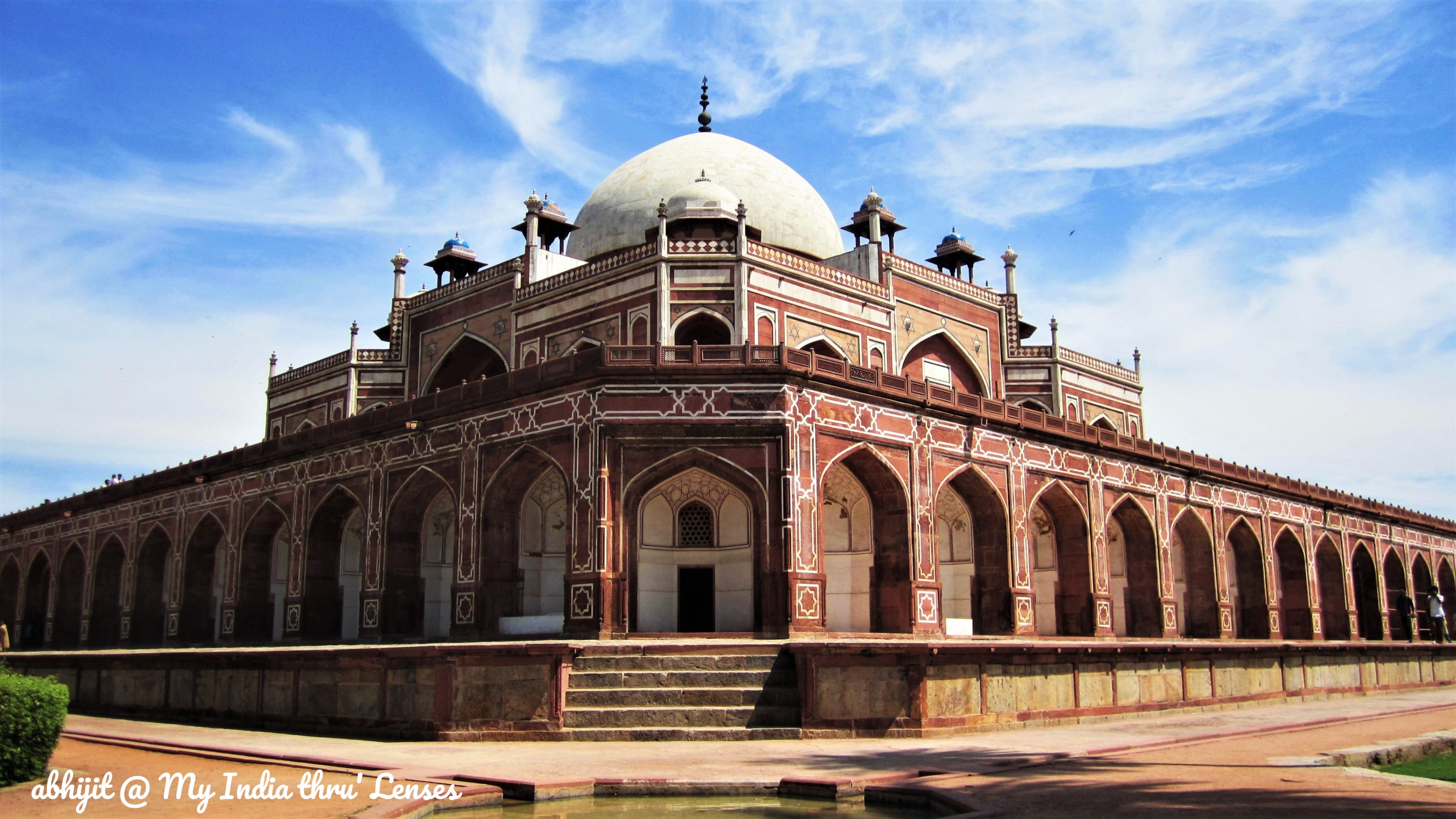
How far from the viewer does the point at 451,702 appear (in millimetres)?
12945

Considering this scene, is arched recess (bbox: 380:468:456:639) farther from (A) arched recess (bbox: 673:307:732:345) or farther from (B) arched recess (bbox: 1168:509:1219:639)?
(B) arched recess (bbox: 1168:509:1219:639)

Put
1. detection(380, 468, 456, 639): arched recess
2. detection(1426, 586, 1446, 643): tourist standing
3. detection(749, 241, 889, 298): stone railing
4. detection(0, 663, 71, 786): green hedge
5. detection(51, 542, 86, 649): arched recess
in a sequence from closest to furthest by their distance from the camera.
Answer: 1. detection(0, 663, 71, 786): green hedge
2. detection(380, 468, 456, 639): arched recess
3. detection(749, 241, 889, 298): stone railing
4. detection(1426, 586, 1446, 643): tourist standing
5. detection(51, 542, 86, 649): arched recess

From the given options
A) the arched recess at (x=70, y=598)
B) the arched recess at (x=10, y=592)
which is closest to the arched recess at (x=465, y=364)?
the arched recess at (x=70, y=598)

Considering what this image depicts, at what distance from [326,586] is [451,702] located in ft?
46.5

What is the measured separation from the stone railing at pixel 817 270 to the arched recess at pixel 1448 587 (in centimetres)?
2447

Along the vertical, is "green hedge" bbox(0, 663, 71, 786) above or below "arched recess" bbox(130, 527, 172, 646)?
below

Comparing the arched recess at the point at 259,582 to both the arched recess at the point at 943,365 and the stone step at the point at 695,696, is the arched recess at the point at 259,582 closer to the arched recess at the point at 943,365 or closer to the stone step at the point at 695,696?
the arched recess at the point at 943,365

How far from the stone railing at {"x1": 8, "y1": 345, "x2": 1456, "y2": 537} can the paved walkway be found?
7829 mm

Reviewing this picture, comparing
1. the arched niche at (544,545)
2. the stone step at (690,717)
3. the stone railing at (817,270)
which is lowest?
the stone step at (690,717)

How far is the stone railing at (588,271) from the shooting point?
24.5 m

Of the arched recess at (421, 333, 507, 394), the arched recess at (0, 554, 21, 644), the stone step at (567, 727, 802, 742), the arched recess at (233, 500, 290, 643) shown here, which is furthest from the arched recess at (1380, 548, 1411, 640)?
the arched recess at (0, 554, 21, 644)

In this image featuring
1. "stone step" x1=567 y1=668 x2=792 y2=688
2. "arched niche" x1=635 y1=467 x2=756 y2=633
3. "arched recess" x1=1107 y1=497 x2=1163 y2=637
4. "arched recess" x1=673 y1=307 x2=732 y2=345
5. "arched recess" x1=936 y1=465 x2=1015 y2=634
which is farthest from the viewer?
"arched recess" x1=1107 y1=497 x2=1163 y2=637

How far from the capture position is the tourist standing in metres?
33.7

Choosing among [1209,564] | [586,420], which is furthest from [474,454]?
[1209,564]
